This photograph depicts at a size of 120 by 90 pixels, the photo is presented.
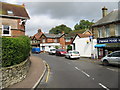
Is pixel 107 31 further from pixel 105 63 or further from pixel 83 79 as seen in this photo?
pixel 83 79

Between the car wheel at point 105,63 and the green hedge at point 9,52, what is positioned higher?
the green hedge at point 9,52

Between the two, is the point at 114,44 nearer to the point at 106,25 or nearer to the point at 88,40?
the point at 106,25

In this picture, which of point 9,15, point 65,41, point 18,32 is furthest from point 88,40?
point 65,41

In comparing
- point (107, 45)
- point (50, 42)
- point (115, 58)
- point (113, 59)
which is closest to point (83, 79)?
point (115, 58)

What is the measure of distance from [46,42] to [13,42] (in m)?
45.2

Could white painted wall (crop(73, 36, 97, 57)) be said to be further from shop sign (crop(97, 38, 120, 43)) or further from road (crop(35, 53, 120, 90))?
road (crop(35, 53, 120, 90))

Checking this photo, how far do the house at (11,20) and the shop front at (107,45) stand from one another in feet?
42.7

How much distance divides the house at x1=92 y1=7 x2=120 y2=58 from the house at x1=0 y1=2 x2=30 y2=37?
12671 millimetres

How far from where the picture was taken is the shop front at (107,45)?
831 inches

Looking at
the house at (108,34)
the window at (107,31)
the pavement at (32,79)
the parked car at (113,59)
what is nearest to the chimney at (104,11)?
the house at (108,34)

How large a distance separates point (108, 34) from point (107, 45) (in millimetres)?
2020

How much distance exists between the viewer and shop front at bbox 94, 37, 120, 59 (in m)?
21.1

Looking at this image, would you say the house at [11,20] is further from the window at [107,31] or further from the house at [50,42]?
the house at [50,42]

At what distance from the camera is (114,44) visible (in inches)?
842
